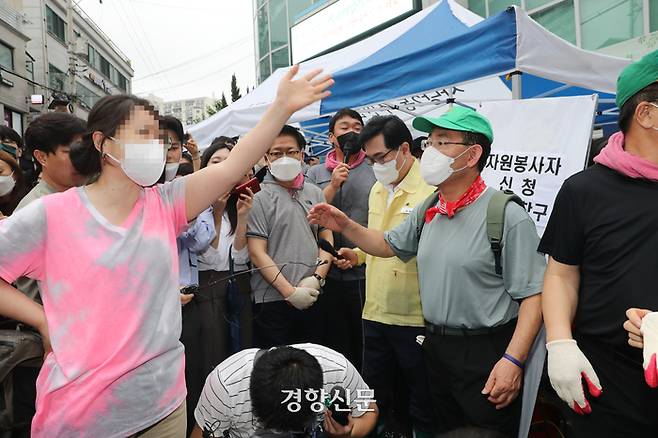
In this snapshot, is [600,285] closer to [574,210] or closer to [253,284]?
[574,210]

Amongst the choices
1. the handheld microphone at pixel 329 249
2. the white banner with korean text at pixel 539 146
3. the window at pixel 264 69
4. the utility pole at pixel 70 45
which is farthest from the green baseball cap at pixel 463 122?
the utility pole at pixel 70 45

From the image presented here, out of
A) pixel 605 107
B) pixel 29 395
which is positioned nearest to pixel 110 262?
pixel 29 395

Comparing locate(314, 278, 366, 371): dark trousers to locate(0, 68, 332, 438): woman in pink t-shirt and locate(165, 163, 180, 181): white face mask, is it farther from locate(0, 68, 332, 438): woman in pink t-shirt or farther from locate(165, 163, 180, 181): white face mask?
locate(0, 68, 332, 438): woman in pink t-shirt

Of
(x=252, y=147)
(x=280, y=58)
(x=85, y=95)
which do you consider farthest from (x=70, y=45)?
(x=252, y=147)

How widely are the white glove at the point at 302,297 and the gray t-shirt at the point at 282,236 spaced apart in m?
0.12

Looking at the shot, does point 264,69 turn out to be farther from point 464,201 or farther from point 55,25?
point 464,201

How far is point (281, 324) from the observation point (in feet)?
9.37

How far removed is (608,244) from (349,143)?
2.28 m

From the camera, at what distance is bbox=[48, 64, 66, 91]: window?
27.9 m

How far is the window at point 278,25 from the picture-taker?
62.0 ft

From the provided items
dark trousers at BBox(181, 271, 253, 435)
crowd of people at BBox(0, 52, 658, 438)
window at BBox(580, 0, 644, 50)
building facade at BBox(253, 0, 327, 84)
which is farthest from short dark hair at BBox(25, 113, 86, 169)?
building facade at BBox(253, 0, 327, 84)

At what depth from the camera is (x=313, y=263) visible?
2910 millimetres

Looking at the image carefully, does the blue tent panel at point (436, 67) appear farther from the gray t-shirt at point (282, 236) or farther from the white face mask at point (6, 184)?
the white face mask at point (6, 184)

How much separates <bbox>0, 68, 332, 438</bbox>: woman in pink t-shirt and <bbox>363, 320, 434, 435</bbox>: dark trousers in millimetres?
Result: 1424
